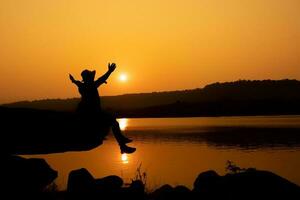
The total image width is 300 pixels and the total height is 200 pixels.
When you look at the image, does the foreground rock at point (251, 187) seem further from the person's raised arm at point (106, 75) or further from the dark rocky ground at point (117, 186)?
the person's raised arm at point (106, 75)

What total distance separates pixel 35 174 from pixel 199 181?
270 inches

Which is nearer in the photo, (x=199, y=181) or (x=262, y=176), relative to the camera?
(x=262, y=176)

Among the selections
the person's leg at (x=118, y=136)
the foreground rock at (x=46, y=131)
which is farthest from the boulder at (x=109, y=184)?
the foreground rock at (x=46, y=131)

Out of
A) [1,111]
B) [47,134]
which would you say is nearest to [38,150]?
[47,134]

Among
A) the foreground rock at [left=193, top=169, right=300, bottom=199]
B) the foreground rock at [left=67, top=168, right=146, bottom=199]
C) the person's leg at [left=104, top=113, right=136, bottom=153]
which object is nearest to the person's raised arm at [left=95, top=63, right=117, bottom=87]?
the person's leg at [left=104, top=113, right=136, bottom=153]

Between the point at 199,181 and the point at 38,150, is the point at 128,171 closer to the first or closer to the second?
the point at 199,181

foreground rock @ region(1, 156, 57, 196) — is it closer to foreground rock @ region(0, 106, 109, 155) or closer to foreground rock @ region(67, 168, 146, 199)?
foreground rock @ region(0, 106, 109, 155)

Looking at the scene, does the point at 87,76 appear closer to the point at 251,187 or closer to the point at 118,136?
the point at 118,136

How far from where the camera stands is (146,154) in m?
67.2

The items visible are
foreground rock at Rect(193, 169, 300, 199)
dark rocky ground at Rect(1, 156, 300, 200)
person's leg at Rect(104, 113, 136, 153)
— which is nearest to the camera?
person's leg at Rect(104, 113, 136, 153)

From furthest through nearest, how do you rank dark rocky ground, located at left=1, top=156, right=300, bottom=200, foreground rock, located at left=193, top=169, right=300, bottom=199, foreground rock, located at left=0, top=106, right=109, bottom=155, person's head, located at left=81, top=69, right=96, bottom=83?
foreground rock, located at left=193, top=169, right=300, bottom=199
dark rocky ground, located at left=1, top=156, right=300, bottom=200
person's head, located at left=81, top=69, right=96, bottom=83
foreground rock, located at left=0, top=106, right=109, bottom=155

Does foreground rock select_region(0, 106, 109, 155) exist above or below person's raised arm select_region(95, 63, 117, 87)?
below

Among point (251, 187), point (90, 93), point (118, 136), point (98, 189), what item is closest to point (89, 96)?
point (90, 93)

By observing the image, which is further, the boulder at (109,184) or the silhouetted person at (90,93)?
the boulder at (109,184)
